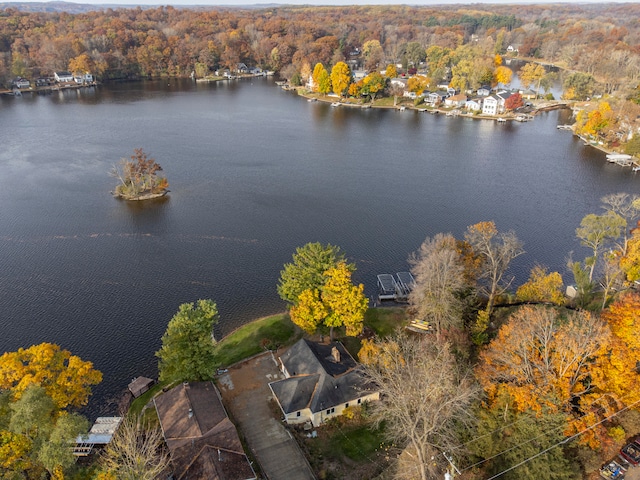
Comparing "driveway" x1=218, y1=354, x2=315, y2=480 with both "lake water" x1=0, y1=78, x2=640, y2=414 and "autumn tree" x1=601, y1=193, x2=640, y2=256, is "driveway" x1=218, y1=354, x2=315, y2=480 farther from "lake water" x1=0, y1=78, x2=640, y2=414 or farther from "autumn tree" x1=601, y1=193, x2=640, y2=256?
"autumn tree" x1=601, y1=193, x2=640, y2=256

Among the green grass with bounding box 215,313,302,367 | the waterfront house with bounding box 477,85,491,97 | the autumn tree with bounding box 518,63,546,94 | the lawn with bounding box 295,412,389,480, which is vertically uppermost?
the autumn tree with bounding box 518,63,546,94

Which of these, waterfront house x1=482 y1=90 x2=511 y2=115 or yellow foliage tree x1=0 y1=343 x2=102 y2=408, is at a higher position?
waterfront house x1=482 y1=90 x2=511 y2=115

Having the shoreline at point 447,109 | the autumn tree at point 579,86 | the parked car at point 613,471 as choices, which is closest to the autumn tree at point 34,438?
the parked car at point 613,471

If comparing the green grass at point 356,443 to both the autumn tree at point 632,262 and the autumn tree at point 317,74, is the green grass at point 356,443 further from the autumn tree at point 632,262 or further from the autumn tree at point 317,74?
the autumn tree at point 317,74

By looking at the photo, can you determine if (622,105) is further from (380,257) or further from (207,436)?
(207,436)

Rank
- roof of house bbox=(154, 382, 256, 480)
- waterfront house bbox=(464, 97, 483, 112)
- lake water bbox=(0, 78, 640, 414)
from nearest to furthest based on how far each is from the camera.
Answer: roof of house bbox=(154, 382, 256, 480), lake water bbox=(0, 78, 640, 414), waterfront house bbox=(464, 97, 483, 112)

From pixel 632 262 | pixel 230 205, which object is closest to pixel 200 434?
pixel 632 262

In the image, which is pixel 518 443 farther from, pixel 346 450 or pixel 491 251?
pixel 491 251

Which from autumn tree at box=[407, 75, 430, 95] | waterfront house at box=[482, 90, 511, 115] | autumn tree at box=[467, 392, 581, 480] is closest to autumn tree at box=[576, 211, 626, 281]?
autumn tree at box=[467, 392, 581, 480]

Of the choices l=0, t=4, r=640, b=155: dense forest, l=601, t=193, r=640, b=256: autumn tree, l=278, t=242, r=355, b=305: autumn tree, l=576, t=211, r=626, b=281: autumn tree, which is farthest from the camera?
l=0, t=4, r=640, b=155: dense forest
